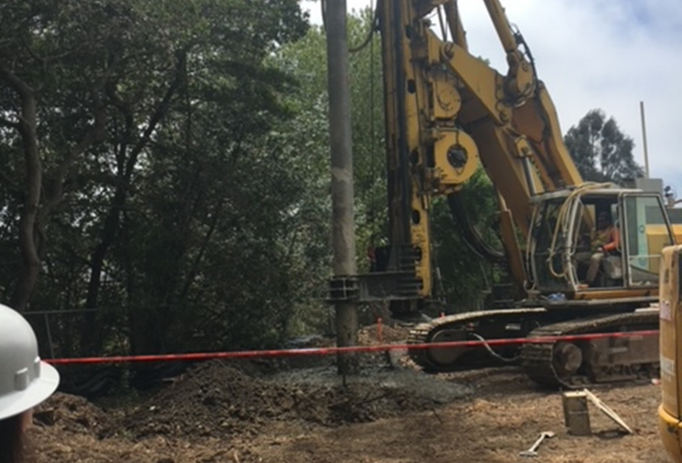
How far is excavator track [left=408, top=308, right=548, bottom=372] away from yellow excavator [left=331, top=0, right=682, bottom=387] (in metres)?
0.02

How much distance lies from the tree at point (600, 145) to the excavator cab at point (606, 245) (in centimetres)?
3427

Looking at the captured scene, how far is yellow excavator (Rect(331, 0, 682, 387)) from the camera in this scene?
11.1 meters

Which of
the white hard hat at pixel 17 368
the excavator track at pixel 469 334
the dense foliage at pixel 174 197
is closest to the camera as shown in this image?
the white hard hat at pixel 17 368

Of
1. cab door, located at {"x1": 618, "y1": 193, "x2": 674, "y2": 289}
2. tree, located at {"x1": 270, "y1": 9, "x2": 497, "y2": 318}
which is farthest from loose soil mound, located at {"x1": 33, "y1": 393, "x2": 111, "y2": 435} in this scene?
tree, located at {"x1": 270, "y1": 9, "x2": 497, "y2": 318}

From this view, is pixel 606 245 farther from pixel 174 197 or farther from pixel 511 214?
pixel 174 197

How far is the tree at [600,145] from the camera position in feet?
147

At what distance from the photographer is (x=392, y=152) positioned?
469 inches

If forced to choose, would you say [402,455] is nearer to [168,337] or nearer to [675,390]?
[675,390]

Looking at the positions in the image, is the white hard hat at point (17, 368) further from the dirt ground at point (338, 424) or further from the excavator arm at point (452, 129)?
the excavator arm at point (452, 129)

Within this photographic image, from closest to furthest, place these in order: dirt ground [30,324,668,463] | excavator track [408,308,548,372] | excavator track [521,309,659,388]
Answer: dirt ground [30,324,668,463] < excavator track [521,309,659,388] < excavator track [408,308,548,372]

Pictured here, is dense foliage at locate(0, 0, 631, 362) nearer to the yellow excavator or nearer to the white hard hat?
the yellow excavator

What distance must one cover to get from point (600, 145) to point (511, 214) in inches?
1395

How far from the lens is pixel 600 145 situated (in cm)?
4562

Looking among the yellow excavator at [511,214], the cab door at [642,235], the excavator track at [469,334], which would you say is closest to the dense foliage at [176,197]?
the yellow excavator at [511,214]
